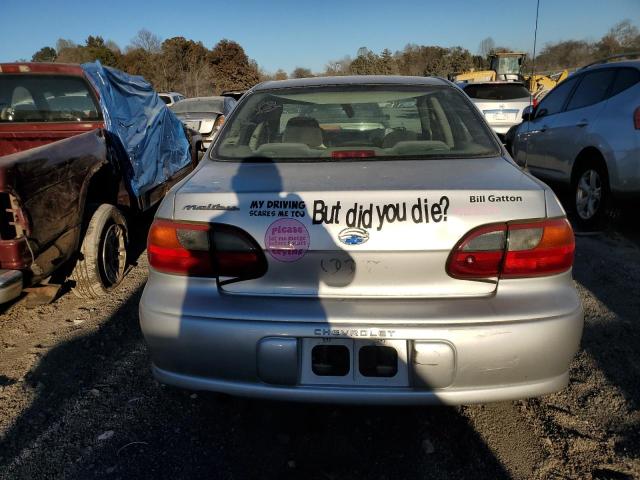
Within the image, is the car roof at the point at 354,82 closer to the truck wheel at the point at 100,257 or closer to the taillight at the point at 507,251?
the taillight at the point at 507,251

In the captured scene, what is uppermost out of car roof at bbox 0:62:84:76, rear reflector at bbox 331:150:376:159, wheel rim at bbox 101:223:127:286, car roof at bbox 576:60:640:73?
car roof at bbox 0:62:84:76

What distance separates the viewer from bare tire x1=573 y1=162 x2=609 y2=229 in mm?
5066

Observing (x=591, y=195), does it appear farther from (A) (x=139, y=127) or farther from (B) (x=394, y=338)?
(A) (x=139, y=127)

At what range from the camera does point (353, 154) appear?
98.0 inches

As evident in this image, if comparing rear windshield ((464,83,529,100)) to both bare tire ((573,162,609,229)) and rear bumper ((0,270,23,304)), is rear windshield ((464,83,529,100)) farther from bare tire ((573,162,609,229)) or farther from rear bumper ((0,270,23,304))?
rear bumper ((0,270,23,304))

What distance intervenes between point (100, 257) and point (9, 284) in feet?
3.67

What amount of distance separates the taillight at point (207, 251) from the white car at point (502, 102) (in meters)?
8.99

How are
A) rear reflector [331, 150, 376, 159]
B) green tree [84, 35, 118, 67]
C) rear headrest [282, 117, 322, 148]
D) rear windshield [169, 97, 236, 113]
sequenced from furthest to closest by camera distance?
green tree [84, 35, 118, 67]
rear windshield [169, 97, 236, 113]
rear headrest [282, 117, 322, 148]
rear reflector [331, 150, 376, 159]

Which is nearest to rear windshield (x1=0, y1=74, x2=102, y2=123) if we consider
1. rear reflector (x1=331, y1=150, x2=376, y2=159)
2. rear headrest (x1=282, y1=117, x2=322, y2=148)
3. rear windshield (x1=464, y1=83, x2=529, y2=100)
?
rear headrest (x1=282, y1=117, x2=322, y2=148)

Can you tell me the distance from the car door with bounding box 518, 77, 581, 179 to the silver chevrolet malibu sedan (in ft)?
15.2

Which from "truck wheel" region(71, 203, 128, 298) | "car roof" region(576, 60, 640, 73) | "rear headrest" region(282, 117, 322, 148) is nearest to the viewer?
"rear headrest" region(282, 117, 322, 148)

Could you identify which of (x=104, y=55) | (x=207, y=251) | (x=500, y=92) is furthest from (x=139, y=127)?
(x=104, y=55)

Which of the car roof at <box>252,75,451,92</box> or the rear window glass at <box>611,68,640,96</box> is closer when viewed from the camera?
the car roof at <box>252,75,451,92</box>

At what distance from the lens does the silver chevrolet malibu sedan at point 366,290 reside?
1.88 m
